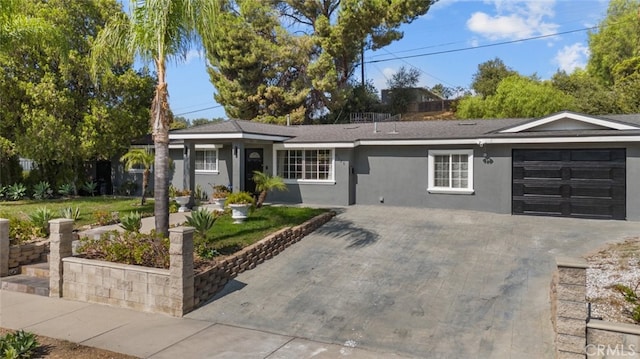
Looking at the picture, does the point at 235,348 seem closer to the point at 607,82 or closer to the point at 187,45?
the point at 187,45

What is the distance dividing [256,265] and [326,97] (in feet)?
74.0

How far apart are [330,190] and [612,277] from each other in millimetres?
9961

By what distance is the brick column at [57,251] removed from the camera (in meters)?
7.70

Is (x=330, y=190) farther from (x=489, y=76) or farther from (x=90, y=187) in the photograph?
(x=489, y=76)

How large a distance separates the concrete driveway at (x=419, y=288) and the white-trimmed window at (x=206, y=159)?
8.34m

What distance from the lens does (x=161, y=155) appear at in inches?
335

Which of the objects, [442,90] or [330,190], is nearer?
[330,190]

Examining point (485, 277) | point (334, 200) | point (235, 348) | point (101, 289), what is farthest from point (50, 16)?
point (485, 277)

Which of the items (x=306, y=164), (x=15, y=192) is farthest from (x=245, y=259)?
(x=15, y=192)

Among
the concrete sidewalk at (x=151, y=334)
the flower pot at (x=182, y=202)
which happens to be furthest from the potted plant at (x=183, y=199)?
the concrete sidewalk at (x=151, y=334)

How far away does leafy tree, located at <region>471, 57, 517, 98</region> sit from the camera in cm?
3397

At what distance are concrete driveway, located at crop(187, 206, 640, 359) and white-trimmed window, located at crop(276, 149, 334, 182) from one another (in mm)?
4404

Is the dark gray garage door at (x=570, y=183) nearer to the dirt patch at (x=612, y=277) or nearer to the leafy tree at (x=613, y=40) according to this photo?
the dirt patch at (x=612, y=277)

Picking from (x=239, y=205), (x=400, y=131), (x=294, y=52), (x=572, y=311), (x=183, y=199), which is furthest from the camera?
(x=294, y=52)
